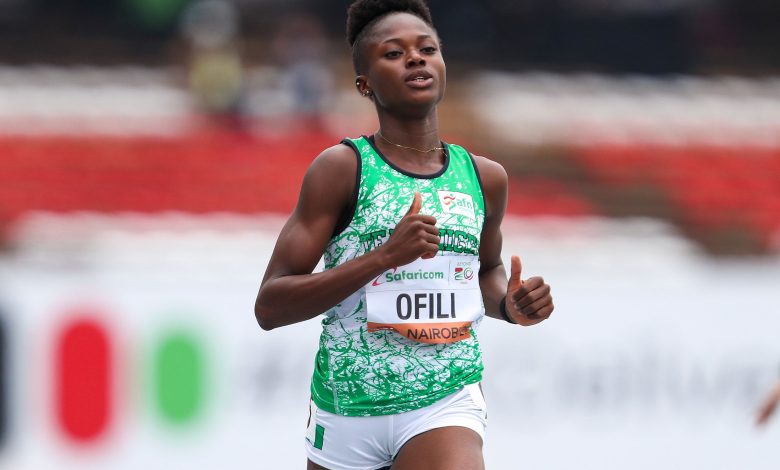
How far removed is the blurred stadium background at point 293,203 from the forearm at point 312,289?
4.17 m

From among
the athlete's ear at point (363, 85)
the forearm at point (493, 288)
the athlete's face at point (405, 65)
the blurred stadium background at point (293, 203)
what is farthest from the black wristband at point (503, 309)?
the blurred stadium background at point (293, 203)

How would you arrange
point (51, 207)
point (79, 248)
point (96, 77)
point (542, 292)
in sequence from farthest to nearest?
1. point (96, 77)
2. point (51, 207)
3. point (79, 248)
4. point (542, 292)

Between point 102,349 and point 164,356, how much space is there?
1.19ft

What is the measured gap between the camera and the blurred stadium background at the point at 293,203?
750 cm

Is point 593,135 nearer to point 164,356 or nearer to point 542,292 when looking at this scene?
point 164,356

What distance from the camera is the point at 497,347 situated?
7.61m

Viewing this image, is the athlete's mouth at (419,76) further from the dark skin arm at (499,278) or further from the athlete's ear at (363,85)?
the dark skin arm at (499,278)

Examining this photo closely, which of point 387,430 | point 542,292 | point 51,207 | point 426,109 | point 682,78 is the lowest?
point 387,430

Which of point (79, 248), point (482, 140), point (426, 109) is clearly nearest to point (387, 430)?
point (426, 109)

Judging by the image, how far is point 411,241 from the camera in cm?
317

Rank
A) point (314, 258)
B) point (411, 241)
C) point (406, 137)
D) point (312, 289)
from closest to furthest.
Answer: point (411, 241)
point (312, 289)
point (314, 258)
point (406, 137)

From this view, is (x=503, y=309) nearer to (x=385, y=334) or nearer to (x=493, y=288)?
(x=493, y=288)

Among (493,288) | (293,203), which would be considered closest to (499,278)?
(493,288)

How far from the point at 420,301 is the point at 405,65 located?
0.64 meters
